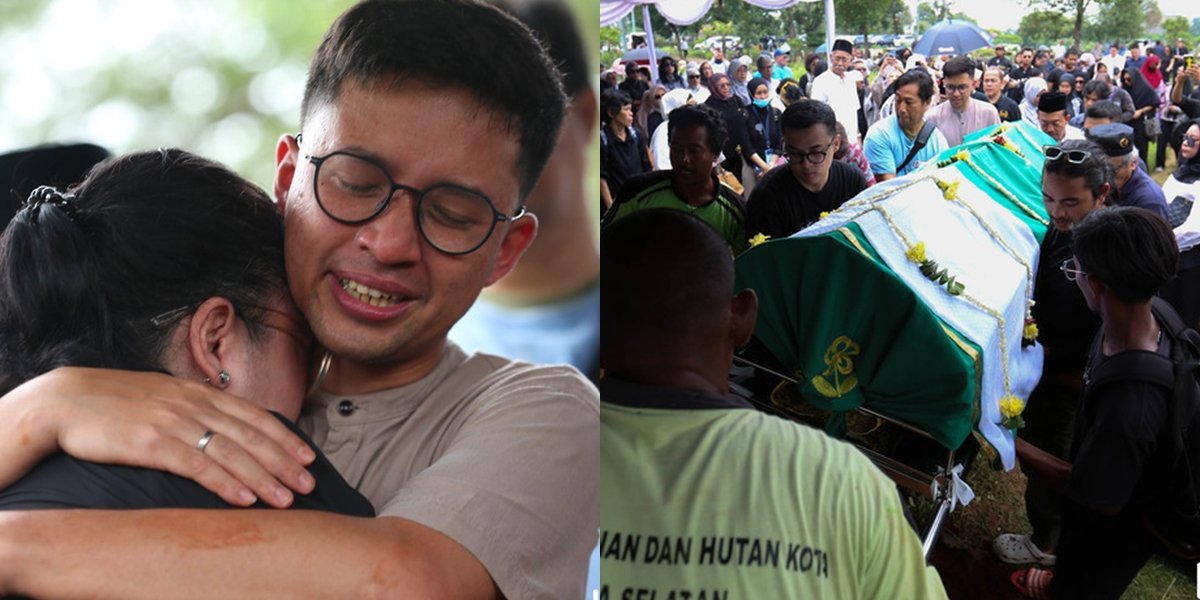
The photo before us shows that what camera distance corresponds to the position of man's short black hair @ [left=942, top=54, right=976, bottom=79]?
151cm

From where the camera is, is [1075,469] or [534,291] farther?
[1075,469]

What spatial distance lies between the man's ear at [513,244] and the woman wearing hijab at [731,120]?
312 mm

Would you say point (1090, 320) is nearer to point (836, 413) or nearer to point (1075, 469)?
point (1075, 469)

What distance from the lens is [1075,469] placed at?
5.19ft

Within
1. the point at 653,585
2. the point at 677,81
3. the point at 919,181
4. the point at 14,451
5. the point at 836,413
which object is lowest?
the point at 653,585

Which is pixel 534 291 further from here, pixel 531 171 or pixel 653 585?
pixel 653 585

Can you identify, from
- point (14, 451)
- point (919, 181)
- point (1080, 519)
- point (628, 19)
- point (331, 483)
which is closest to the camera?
point (14, 451)

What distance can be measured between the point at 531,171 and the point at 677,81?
10.2 inches

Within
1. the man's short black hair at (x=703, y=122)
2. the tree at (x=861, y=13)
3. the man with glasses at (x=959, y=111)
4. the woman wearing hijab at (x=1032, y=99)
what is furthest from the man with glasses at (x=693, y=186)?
the woman wearing hijab at (x=1032, y=99)

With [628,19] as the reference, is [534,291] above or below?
below

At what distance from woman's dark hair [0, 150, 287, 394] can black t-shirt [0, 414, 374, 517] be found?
0.13 meters

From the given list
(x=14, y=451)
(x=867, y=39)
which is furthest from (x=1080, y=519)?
(x=14, y=451)

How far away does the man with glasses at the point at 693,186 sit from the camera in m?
1.40

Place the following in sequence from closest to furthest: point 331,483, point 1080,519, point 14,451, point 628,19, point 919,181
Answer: point 14,451 → point 331,483 → point 628,19 → point 919,181 → point 1080,519
